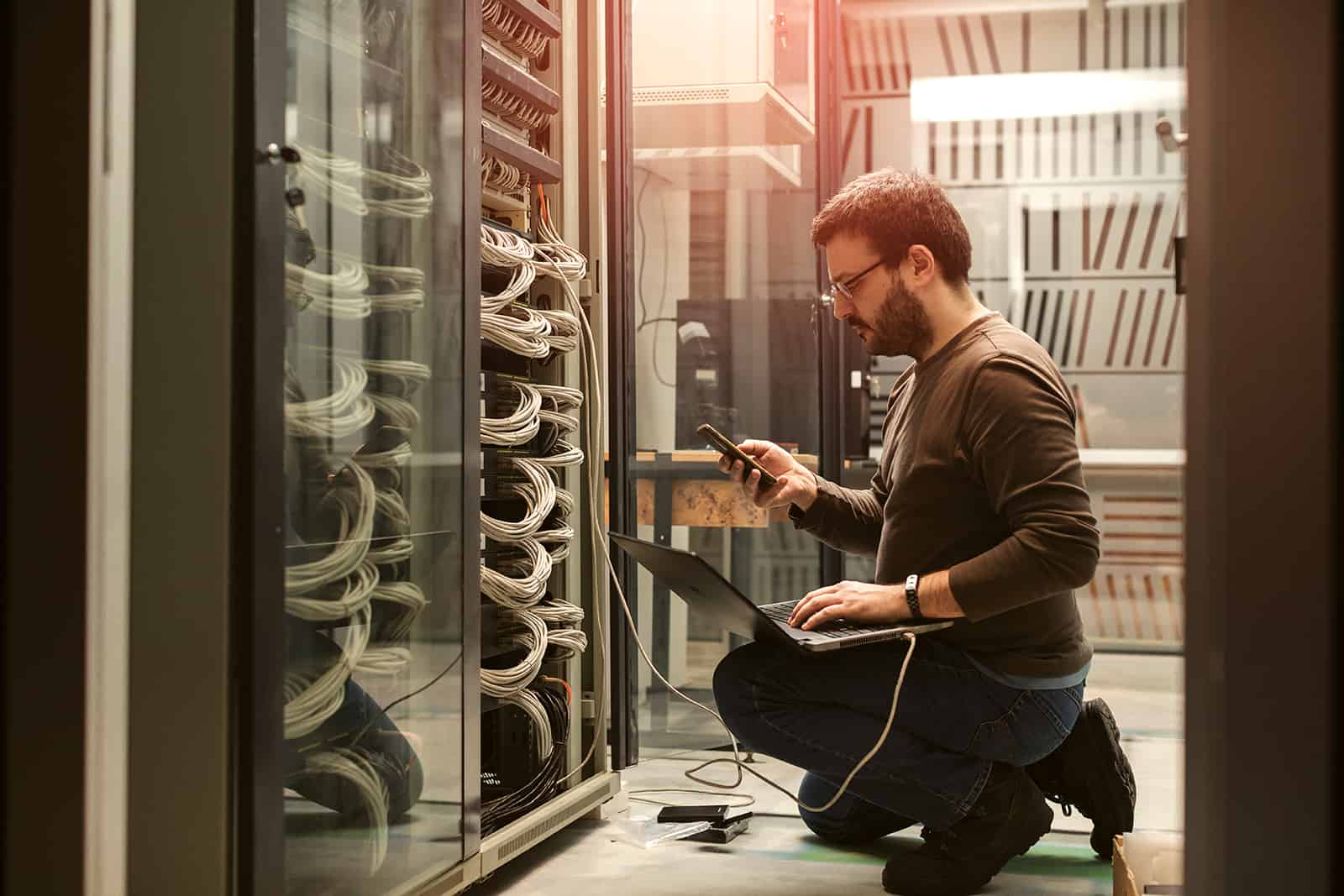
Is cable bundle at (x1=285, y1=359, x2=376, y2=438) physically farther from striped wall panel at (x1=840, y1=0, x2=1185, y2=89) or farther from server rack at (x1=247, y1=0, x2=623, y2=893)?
striped wall panel at (x1=840, y1=0, x2=1185, y2=89)

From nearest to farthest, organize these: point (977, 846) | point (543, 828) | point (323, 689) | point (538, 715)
Answer: point (323, 689) < point (977, 846) < point (543, 828) < point (538, 715)

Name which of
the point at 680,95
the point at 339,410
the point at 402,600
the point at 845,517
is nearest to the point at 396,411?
the point at 339,410

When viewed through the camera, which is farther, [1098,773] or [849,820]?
[849,820]

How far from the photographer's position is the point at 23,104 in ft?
4.00

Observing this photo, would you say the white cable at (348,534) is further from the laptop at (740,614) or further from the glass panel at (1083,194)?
the glass panel at (1083,194)

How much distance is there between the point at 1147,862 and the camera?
203 centimetres

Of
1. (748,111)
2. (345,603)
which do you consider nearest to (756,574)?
(748,111)

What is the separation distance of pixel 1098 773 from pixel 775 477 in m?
0.81

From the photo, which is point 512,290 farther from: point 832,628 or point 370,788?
point 370,788

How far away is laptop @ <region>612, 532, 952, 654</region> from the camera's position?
1950mm

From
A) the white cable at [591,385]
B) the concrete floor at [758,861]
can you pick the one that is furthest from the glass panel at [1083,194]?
the white cable at [591,385]

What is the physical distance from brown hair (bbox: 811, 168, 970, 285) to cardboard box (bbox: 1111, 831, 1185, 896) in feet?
3.29

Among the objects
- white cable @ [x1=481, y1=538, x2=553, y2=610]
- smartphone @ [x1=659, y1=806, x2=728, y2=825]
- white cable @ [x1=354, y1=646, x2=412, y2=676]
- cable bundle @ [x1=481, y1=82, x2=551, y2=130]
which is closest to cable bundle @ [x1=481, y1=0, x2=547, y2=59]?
cable bundle @ [x1=481, y1=82, x2=551, y2=130]

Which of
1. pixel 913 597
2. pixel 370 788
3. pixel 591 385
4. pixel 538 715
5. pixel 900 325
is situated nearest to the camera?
pixel 370 788
